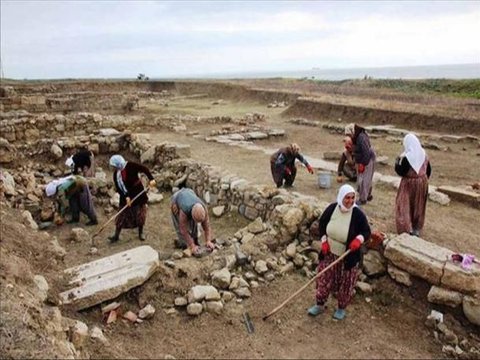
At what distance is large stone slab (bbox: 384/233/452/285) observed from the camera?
4956mm

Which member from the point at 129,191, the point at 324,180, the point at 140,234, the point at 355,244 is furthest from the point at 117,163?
the point at 355,244

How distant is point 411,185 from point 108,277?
4.29 m

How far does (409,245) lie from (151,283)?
10.9ft

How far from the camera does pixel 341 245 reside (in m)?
4.73

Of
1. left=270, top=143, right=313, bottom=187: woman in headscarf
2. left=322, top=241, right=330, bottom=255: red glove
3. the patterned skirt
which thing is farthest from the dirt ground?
left=270, top=143, right=313, bottom=187: woman in headscarf

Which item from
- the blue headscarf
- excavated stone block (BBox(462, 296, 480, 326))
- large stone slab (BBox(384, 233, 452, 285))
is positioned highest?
the blue headscarf

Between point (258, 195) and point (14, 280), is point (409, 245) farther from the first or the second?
point (14, 280)

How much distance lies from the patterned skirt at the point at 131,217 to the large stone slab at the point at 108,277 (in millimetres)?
1644

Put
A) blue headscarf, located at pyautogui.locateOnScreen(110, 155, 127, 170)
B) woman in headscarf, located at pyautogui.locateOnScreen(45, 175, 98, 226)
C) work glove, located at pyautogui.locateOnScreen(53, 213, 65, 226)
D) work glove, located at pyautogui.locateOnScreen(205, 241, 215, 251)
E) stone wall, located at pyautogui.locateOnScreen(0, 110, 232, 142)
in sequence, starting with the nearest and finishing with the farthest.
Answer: work glove, located at pyautogui.locateOnScreen(205, 241, 215, 251), blue headscarf, located at pyautogui.locateOnScreen(110, 155, 127, 170), woman in headscarf, located at pyautogui.locateOnScreen(45, 175, 98, 226), work glove, located at pyautogui.locateOnScreen(53, 213, 65, 226), stone wall, located at pyautogui.locateOnScreen(0, 110, 232, 142)

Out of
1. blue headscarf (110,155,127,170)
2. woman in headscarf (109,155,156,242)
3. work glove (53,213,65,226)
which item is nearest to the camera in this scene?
blue headscarf (110,155,127,170)

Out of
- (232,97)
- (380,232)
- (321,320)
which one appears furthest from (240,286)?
(232,97)

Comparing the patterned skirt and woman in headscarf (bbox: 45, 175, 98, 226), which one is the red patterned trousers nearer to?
the patterned skirt

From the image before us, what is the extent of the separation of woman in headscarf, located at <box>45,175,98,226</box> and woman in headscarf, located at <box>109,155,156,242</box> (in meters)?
1.18

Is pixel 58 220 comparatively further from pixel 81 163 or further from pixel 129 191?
pixel 129 191
